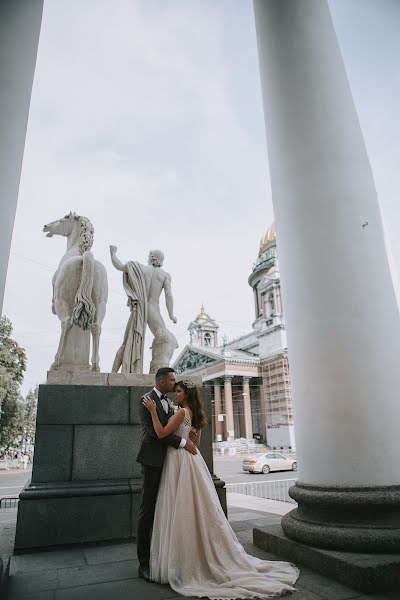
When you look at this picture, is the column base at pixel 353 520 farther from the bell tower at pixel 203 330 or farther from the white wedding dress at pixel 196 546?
the bell tower at pixel 203 330

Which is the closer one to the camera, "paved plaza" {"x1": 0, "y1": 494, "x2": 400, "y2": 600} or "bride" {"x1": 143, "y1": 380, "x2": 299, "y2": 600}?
"paved plaza" {"x1": 0, "y1": 494, "x2": 400, "y2": 600}

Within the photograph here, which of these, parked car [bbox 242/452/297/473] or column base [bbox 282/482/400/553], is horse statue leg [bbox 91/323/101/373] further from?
parked car [bbox 242/452/297/473]

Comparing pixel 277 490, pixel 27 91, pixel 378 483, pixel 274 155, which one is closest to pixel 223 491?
pixel 378 483

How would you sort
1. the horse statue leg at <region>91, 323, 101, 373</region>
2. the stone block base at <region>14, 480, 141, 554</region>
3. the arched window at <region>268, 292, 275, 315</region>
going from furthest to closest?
1. the arched window at <region>268, 292, 275, 315</region>
2. the horse statue leg at <region>91, 323, 101, 373</region>
3. the stone block base at <region>14, 480, 141, 554</region>

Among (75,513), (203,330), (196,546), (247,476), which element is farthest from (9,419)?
(203,330)

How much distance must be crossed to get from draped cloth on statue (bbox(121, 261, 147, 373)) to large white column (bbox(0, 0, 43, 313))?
12.5 ft

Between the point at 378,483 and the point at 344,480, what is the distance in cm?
28

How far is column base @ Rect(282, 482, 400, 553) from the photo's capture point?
11.2ft

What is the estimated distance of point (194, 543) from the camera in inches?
143

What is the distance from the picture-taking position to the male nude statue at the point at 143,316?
23.0ft

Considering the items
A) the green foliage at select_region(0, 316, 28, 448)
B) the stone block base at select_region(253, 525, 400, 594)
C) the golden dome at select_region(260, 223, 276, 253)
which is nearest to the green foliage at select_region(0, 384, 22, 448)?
the green foliage at select_region(0, 316, 28, 448)

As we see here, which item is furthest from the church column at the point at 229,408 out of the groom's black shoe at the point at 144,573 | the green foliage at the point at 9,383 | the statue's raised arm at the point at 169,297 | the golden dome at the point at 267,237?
the groom's black shoe at the point at 144,573

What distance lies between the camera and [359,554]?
3385 millimetres

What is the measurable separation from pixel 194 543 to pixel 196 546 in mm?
41
